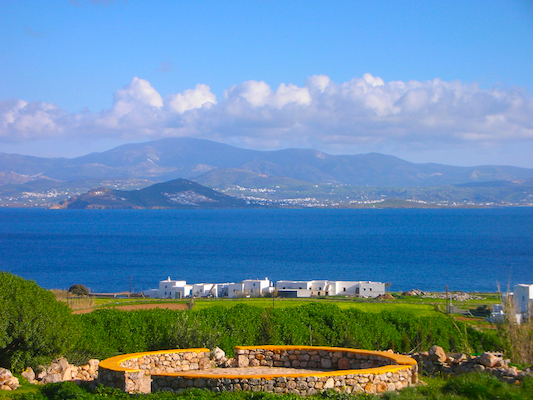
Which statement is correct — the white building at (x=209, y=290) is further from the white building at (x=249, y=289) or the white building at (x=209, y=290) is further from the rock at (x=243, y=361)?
the rock at (x=243, y=361)

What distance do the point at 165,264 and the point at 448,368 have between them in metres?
79.3

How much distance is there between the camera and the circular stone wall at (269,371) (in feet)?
34.9

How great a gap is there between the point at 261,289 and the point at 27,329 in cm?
3591

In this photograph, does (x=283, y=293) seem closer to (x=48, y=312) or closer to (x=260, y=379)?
(x=48, y=312)

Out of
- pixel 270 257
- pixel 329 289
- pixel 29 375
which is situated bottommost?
pixel 270 257

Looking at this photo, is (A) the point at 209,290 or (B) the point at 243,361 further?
(A) the point at 209,290

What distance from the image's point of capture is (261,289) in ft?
164

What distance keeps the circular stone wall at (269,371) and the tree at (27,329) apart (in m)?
3.90

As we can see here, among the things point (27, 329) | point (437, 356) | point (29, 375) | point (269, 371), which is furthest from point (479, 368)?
point (27, 329)

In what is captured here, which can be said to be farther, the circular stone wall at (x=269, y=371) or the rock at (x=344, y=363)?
the rock at (x=344, y=363)

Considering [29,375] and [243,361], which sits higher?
[243,361]

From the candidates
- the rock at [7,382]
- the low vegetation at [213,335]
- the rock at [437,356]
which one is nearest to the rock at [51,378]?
the low vegetation at [213,335]

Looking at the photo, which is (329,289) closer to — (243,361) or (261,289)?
(261,289)

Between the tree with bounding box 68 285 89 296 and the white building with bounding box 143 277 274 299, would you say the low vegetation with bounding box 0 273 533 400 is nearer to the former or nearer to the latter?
the white building with bounding box 143 277 274 299
